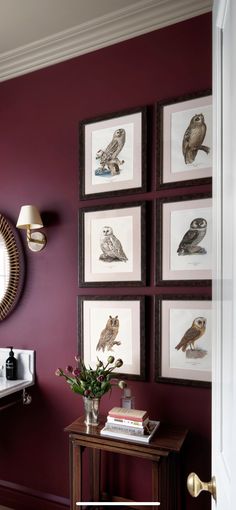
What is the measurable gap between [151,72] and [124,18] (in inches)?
13.3

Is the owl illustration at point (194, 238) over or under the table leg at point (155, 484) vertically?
over

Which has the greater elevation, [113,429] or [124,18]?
[124,18]

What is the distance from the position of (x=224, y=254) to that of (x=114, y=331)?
1.14 m

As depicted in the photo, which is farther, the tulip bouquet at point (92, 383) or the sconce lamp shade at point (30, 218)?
the sconce lamp shade at point (30, 218)

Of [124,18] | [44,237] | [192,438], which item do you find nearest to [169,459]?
[192,438]

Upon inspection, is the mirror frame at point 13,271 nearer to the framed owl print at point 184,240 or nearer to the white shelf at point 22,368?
the white shelf at point 22,368

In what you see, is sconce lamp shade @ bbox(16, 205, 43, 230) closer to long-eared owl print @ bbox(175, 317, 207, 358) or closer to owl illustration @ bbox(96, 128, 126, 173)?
owl illustration @ bbox(96, 128, 126, 173)

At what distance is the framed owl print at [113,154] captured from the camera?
1.80 metres

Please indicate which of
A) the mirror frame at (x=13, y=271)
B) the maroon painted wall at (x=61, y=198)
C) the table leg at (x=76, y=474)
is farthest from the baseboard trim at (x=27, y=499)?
the mirror frame at (x=13, y=271)

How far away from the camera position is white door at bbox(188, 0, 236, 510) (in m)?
0.69

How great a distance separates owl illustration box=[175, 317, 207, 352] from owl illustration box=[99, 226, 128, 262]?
0.50 meters

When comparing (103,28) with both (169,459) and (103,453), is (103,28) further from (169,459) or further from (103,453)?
(103,453)

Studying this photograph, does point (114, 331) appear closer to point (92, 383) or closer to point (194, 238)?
point (92, 383)

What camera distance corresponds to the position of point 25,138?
7.20 ft
